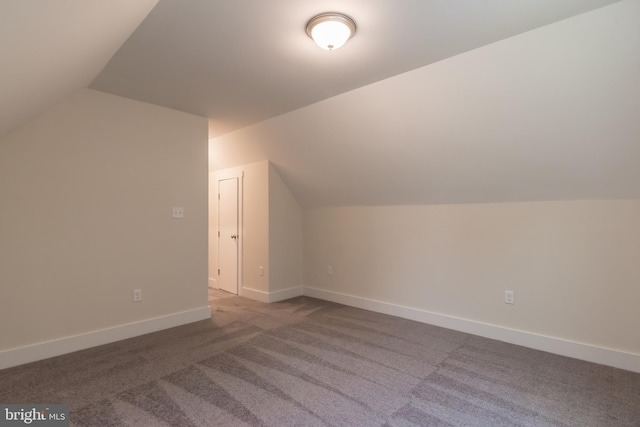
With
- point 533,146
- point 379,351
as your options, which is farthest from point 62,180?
point 533,146

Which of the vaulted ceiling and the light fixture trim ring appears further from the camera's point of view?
the light fixture trim ring

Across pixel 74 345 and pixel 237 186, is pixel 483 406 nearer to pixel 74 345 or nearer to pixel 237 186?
pixel 74 345

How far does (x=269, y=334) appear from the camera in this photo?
10.4 feet

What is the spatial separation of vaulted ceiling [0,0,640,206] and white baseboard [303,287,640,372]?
4.07 ft

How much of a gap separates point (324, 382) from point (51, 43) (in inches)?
95.4

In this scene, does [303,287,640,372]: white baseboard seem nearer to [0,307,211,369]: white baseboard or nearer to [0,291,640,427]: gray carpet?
[0,291,640,427]: gray carpet

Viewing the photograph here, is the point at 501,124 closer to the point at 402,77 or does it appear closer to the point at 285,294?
the point at 402,77

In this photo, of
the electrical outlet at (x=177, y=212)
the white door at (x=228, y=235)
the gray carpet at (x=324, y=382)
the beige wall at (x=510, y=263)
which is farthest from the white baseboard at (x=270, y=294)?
the electrical outlet at (x=177, y=212)

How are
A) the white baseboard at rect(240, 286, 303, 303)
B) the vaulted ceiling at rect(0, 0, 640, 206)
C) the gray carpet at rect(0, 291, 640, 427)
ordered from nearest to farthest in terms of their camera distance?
the vaulted ceiling at rect(0, 0, 640, 206)
the gray carpet at rect(0, 291, 640, 427)
the white baseboard at rect(240, 286, 303, 303)

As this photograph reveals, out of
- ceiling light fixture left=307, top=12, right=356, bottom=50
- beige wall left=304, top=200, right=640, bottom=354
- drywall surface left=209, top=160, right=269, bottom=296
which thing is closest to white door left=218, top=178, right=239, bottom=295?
drywall surface left=209, top=160, right=269, bottom=296

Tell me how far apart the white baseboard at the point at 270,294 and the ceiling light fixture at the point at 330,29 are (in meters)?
3.30

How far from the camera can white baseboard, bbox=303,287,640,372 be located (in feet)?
8.13

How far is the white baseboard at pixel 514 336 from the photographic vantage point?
97.5 inches

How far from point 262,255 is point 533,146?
335cm
